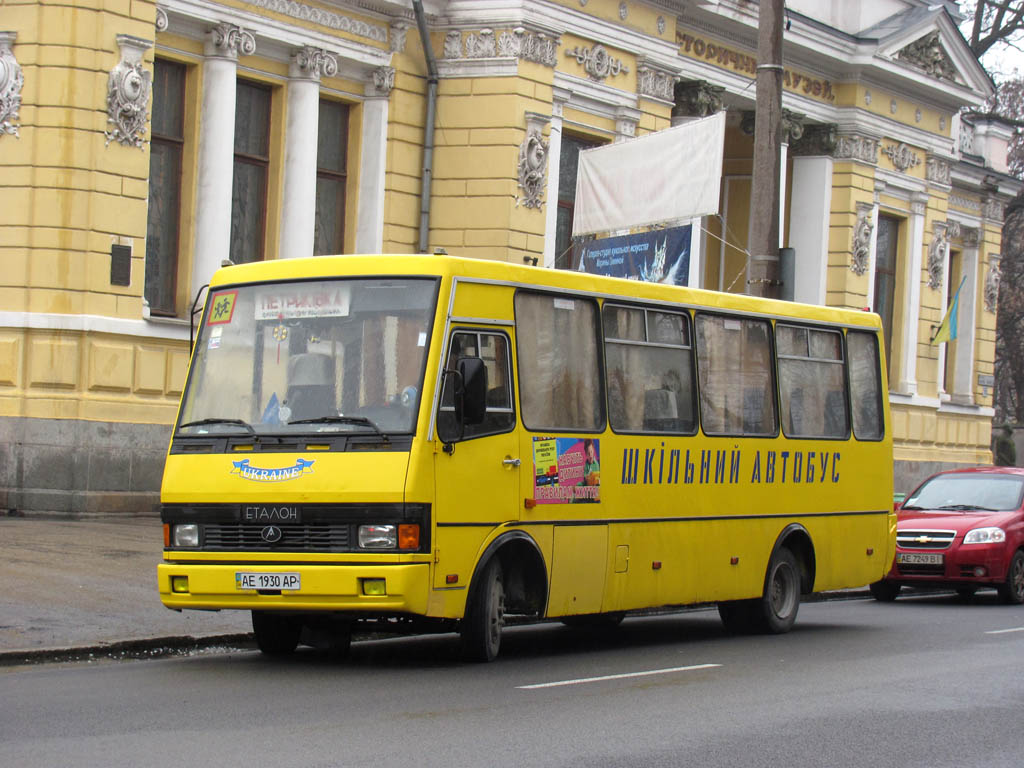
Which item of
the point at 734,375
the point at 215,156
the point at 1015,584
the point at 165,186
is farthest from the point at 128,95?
the point at 1015,584

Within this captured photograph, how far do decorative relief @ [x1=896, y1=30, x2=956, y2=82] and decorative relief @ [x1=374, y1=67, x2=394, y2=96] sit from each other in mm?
14445

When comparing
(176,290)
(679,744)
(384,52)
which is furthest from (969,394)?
(679,744)

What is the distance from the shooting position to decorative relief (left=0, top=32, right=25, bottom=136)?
21.9 metres

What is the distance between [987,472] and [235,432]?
13.2 meters

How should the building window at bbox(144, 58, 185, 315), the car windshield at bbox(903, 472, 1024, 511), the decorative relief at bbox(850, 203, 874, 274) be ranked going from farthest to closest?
the decorative relief at bbox(850, 203, 874, 274) → the building window at bbox(144, 58, 185, 315) → the car windshield at bbox(903, 472, 1024, 511)

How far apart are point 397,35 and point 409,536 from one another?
17.3 meters

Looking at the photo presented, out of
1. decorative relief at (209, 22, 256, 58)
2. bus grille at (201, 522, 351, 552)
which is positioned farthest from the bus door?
decorative relief at (209, 22, 256, 58)

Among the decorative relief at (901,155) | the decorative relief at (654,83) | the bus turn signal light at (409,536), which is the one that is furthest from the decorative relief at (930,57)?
the bus turn signal light at (409,536)

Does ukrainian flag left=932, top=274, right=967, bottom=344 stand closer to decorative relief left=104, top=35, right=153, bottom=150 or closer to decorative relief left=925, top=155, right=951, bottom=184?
decorative relief left=925, top=155, right=951, bottom=184

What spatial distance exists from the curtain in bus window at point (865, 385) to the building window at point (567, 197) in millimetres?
12185

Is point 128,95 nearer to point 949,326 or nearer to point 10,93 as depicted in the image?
point 10,93

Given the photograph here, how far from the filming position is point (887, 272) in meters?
39.9

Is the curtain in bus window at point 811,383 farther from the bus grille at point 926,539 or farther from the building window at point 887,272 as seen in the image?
the building window at point 887,272

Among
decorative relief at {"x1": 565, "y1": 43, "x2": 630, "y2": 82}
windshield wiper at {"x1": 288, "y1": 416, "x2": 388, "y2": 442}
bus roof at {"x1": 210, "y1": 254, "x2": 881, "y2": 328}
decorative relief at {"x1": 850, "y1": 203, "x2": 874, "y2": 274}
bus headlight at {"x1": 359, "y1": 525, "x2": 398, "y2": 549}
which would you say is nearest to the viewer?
bus headlight at {"x1": 359, "y1": 525, "x2": 398, "y2": 549}
